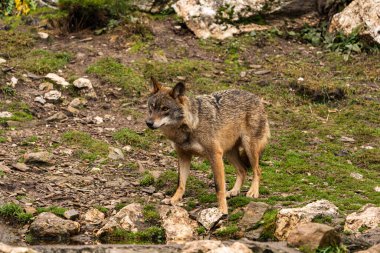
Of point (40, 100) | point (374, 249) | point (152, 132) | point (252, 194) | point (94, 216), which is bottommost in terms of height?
point (152, 132)

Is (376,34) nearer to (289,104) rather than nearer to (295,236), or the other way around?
(289,104)

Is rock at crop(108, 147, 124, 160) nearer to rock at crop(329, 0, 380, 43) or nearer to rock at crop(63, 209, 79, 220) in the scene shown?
rock at crop(63, 209, 79, 220)

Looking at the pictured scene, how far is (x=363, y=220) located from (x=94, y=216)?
4021 millimetres

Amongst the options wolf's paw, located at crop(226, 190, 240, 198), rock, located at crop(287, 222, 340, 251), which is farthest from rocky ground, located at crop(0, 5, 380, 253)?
rock, located at crop(287, 222, 340, 251)

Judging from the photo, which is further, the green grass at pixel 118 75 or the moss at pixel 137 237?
the green grass at pixel 118 75

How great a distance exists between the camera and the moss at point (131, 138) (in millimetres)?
13383

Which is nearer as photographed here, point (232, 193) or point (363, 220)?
point (363, 220)

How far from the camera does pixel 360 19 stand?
18750mm

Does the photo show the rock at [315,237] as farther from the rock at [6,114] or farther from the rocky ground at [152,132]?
the rock at [6,114]

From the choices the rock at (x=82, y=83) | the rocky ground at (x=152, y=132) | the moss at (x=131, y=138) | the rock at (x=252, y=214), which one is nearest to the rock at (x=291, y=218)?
the rocky ground at (x=152, y=132)

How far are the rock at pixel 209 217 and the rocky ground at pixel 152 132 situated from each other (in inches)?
2.2

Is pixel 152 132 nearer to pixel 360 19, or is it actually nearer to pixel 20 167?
pixel 20 167

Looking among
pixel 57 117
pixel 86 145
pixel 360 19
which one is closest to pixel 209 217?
pixel 86 145

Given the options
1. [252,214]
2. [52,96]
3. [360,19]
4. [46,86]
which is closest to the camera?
[252,214]
